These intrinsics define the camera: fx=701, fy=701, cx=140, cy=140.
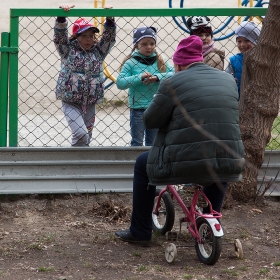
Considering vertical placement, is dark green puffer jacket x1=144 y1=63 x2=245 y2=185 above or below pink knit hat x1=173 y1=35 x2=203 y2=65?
below

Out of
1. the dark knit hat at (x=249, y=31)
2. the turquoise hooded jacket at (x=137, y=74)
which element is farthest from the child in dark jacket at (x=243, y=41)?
the turquoise hooded jacket at (x=137, y=74)

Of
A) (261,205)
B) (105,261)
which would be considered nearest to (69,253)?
(105,261)

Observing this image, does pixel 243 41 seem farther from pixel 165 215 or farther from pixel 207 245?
pixel 207 245

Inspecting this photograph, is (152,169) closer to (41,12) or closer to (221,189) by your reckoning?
(221,189)

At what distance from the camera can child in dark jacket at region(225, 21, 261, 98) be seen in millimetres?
6039

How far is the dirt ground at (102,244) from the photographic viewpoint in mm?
4418

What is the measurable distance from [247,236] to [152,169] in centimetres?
112

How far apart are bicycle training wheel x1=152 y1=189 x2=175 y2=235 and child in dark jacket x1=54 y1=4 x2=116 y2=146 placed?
40.6 inches

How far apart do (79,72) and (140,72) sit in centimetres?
53

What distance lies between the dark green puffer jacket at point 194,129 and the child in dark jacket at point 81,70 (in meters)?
1.50

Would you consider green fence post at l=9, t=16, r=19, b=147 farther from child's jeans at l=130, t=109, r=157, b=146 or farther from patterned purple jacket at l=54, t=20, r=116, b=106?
child's jeans at l=130, t=109, r=157, b=146

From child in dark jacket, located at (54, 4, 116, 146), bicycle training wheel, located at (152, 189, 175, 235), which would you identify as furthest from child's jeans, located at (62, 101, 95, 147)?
bicycle training wheel, located at (152, 189, 175, 235)

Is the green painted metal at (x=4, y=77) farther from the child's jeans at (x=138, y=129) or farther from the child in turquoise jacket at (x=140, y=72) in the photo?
the child's jeans at (x=138, y=129)

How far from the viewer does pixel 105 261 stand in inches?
182
